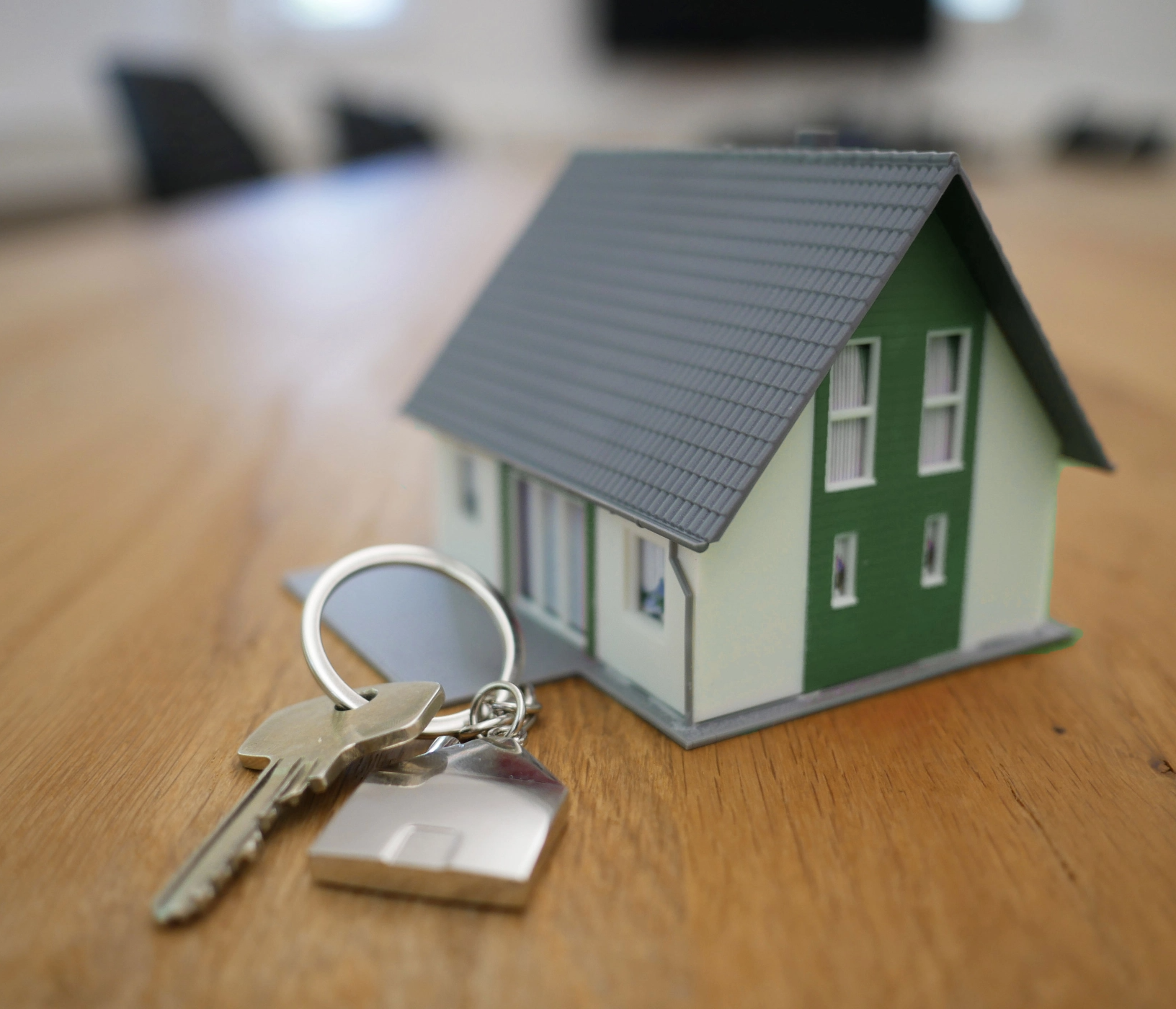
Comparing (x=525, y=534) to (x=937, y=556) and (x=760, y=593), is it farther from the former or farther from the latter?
(x=937, y=556)

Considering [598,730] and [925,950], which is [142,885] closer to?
[598,730]

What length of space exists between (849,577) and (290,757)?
0.56 m

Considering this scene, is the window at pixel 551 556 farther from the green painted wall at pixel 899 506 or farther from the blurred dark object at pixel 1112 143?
the blurred dark object at pixel 1112 143

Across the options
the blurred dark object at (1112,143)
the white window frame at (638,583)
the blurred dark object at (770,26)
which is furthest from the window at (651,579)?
the blurred dark object at (770,26)

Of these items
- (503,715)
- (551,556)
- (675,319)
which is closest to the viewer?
(503,715)

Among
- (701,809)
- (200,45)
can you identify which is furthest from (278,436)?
(200,45)

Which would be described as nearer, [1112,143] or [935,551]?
[935,551]

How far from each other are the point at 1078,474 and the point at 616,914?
4.26 ft

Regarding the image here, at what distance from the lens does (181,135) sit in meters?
4.64

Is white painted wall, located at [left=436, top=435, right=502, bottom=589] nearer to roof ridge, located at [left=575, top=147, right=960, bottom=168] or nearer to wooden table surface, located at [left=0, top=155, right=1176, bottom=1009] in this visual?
wooden table surface, located at [left=0, top=155, right=1176, bottom=1009]

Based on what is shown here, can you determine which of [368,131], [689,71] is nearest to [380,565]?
[368,131]

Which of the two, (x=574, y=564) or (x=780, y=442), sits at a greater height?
(x=780, y=442)

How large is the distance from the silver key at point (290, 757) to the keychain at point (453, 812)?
0.08ft

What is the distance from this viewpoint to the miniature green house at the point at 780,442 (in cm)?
96
